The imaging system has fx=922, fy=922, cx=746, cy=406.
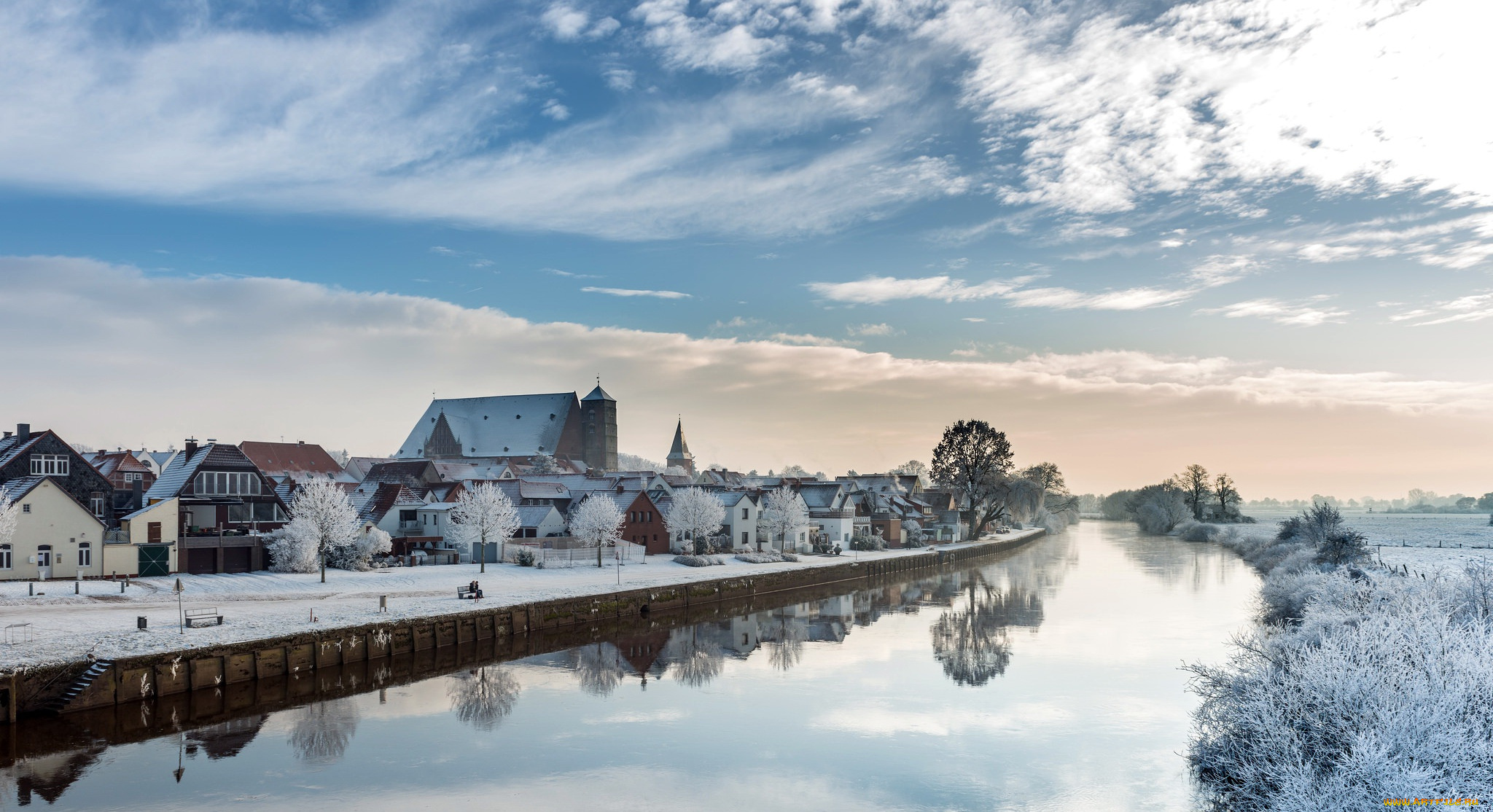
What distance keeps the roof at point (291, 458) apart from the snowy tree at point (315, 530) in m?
51.4

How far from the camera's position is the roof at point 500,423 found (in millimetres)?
141125

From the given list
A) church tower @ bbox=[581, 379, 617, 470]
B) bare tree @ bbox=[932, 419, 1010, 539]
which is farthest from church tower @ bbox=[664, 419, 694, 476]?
bare tree @ bbox=[932, 419, 1010, 539]

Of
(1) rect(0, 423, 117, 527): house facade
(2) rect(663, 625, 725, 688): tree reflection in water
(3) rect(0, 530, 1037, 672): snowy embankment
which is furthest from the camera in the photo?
(1) rect(0, 423, 117, 527): house facade

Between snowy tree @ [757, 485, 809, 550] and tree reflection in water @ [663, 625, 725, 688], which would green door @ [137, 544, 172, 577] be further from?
snowy tree @ [757, 485, 809, 550]

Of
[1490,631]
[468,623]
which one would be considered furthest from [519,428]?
[1490,631]

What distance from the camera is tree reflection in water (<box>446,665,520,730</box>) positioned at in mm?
26392

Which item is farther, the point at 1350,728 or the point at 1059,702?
the point at 1059,702

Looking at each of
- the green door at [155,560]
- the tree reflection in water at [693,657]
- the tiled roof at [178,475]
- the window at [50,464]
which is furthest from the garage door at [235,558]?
the tree reflection in water at [693,657]

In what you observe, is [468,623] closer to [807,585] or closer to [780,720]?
[780,720]

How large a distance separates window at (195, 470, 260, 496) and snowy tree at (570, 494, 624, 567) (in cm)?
1898

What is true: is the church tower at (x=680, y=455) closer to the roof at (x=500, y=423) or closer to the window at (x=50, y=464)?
the roof at (x=500, y=423)

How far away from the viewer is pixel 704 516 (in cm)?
6688

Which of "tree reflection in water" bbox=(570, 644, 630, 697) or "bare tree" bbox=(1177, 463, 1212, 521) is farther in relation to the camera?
"bare tree" bbox=(1177, 463, 1212, 521)

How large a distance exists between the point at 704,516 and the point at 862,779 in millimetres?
46283
